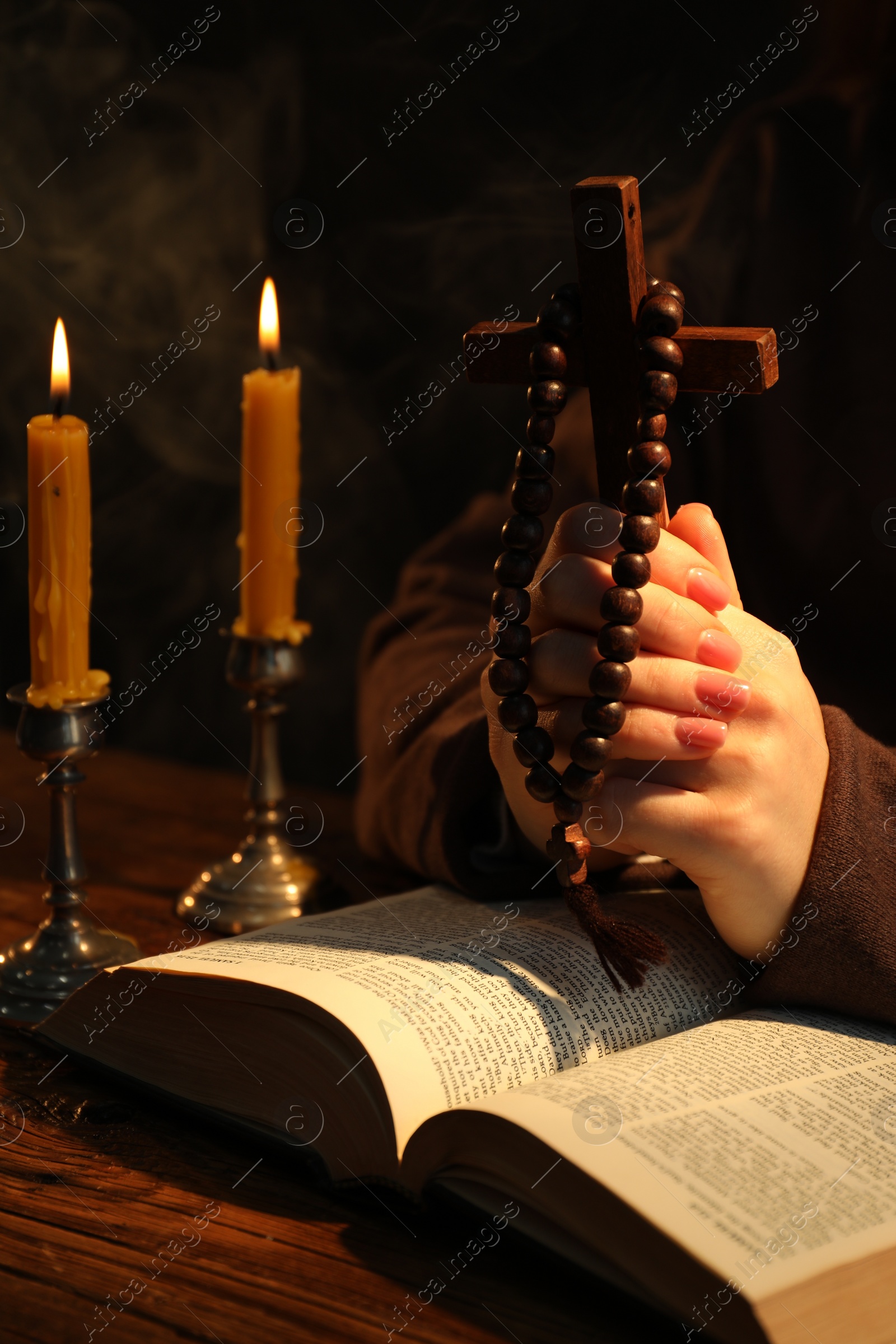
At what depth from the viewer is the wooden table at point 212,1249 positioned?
593 mm

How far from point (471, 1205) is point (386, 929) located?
10.1 inches

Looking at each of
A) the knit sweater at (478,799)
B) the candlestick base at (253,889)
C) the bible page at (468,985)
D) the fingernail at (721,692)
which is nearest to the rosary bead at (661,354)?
the fingernail at (721,692)

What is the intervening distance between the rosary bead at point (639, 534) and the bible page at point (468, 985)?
0.28m

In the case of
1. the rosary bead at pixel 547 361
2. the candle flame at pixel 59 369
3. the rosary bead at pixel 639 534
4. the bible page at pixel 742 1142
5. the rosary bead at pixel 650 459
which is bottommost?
the bible page at pixel 742 1142

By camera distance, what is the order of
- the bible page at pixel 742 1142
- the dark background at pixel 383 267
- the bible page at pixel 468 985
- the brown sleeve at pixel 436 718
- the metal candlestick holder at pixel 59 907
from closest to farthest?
the bible page at pixel 742 1142, the bible page at pixel 468 985, the metal candlestick holder at pixel 59 907, the brown sleeve at pixel 436 718, the dark background at pixel 383 267

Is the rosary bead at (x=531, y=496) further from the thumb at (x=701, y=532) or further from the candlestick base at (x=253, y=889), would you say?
the candlestick base at (x=253, y=889)

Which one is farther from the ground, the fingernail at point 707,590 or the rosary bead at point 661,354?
the rosary bead at point 661,354

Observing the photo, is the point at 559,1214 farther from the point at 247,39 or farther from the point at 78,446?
the point at 247,39

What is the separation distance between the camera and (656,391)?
0.74m

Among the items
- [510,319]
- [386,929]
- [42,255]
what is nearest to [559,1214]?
[386,929]

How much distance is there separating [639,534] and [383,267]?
1225 mm

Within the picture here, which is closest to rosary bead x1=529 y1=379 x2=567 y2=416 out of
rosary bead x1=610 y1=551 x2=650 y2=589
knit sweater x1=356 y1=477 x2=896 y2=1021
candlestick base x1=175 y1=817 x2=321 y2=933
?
rosary bead x1=610 y1=551 x2=650 y2=589

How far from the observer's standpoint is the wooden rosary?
29.1 inches

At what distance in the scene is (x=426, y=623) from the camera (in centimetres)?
143
